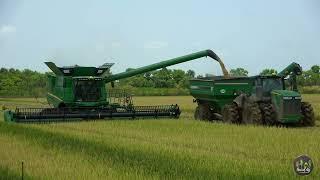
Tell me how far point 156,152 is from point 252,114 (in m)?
7.40

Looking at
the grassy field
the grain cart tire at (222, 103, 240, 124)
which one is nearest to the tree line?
the grain cart tire at (222, 103, 240, 124)

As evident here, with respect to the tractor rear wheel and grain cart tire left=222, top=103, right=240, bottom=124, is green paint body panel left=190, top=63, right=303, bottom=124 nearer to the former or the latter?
the tractor rear wheel

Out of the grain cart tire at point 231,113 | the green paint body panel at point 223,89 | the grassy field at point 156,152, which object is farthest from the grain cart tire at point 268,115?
the grassy field at point 156,152

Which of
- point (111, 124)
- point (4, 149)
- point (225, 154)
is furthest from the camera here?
point (111, 124)

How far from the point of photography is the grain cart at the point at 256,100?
1619cm

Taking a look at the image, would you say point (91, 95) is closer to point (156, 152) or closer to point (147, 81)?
point (156, 152)

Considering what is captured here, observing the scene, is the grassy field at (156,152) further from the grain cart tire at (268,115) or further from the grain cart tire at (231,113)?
the grain cart tire at (231,113)

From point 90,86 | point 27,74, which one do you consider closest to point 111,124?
point 90,86

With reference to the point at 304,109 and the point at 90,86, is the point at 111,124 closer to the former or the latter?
the point at 90,86

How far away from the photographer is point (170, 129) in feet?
48.9

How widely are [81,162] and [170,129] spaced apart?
6.26 meters

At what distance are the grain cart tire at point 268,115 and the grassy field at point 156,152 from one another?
1611mm

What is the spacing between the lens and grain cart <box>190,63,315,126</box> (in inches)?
637

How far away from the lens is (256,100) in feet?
55.6
